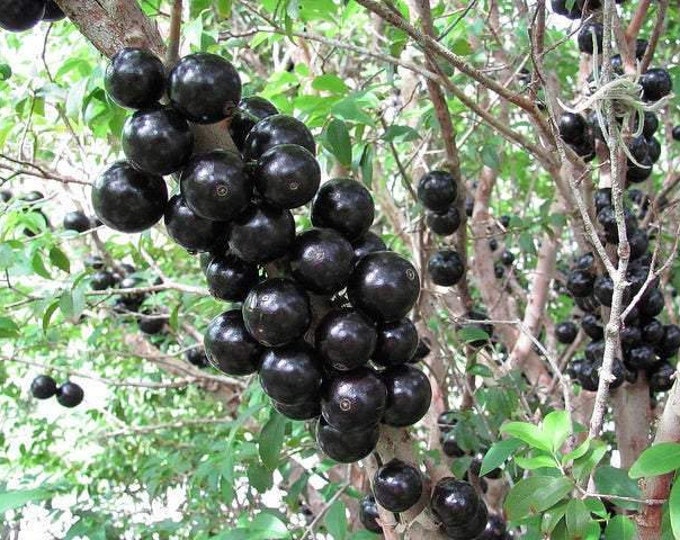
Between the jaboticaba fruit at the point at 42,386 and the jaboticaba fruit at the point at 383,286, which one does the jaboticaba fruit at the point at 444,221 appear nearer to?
the jaboticaba fruit at the point at 383,286

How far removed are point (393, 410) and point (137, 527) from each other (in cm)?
262

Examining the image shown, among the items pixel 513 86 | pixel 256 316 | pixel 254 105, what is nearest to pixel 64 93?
pixel 254 105

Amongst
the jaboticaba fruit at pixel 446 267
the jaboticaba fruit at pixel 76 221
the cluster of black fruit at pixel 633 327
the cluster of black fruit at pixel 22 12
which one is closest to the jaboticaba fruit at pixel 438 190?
the jaboticaba fruit at pixel 446 267

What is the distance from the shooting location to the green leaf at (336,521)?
1784 millimetres

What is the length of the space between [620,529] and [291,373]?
0.68m

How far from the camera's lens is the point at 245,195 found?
1.21m

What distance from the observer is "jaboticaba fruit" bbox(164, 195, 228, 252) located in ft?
4.11

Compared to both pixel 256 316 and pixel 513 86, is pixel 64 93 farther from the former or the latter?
pixel 513 86

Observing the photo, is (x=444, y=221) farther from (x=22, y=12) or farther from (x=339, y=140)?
(x=22, y=12)

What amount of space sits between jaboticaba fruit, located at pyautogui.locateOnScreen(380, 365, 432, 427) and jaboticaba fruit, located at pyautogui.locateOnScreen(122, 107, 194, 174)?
23.4 inches

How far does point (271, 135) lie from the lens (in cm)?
131

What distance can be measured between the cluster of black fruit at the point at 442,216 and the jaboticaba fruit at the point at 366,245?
1.32m

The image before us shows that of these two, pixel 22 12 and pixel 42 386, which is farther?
pixel 42 386

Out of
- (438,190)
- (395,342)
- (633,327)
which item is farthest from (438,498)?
(633,327)
